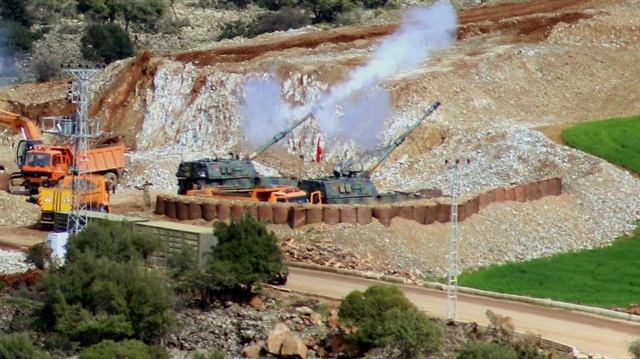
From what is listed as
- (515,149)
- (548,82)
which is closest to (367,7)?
(548,82)

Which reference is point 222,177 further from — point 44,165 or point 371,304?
point 371,304

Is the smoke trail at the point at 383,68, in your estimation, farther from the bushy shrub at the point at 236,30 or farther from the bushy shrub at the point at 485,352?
the bushy shrub at the point at 236,30

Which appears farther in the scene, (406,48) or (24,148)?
(406,48)

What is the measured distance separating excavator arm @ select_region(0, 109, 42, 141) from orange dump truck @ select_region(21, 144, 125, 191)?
528 cm

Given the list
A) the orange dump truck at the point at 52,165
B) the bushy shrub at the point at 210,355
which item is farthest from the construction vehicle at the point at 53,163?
the bushy shrub at the point at 210,355

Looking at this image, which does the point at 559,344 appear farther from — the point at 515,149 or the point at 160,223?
the point at 515,149

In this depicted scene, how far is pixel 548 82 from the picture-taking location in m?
76.8

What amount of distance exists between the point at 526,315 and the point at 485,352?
5.94 meters

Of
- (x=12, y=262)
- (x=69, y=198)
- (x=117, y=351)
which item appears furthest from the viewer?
(x=69, y=198)

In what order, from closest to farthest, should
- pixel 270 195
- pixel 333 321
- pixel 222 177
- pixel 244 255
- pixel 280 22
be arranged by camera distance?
pixel 333 321 < pixel 244 255 < pixel 270 195 < pixel 222 177 < pixel 280 22

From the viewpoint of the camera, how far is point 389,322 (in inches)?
1756

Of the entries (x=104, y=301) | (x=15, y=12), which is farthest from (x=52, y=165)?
(x=15, y=12)

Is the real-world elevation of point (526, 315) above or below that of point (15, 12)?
below

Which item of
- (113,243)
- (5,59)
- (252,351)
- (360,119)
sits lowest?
(252,351)
